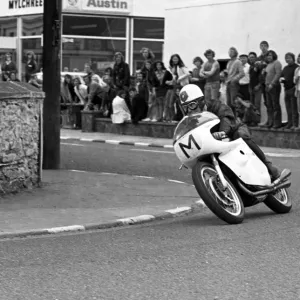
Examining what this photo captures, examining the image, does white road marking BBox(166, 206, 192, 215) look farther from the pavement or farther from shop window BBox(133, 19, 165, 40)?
shop window BBox(133, 19, 165, 40)

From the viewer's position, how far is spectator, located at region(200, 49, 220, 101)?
73.6ft

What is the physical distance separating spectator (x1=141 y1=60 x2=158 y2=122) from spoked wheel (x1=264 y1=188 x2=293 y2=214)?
1320 centimetres

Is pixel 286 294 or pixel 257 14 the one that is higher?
pixel 257 14

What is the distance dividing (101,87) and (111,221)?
17.2 meters

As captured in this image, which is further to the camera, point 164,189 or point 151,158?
point 151,158

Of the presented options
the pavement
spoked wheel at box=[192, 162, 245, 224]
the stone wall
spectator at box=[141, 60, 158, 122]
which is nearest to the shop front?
spectator at box=[141, 60, 158, 122]

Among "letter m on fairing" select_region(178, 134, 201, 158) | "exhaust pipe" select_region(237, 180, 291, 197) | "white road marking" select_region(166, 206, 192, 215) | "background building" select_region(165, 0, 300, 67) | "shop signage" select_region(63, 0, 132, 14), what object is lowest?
"white road marking" select_region(166, 206, 192, 215)

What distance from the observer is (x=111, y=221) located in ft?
33.1

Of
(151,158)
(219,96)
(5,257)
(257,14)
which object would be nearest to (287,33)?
(257,14)

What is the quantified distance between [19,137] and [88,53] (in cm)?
3087

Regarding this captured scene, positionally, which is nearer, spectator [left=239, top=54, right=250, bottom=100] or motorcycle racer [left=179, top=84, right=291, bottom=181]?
motorcycle racer [left=179, top=84, right=291, bottom=181]

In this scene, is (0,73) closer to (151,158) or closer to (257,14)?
(257,14)

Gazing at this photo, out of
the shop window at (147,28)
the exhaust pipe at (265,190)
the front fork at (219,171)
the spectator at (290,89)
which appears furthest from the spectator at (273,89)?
the shop window at (147,28)

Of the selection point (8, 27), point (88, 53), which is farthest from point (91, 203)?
point (8, 27)
